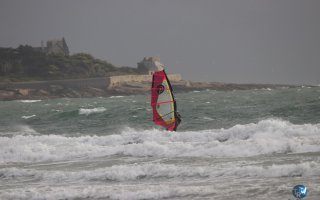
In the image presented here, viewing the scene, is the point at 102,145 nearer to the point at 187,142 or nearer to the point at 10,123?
the point at 187,142

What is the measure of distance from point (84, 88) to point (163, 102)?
80.7m

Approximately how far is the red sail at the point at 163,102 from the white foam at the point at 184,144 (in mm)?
555

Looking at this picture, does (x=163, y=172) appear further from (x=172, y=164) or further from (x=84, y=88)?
(x=84, y=88)

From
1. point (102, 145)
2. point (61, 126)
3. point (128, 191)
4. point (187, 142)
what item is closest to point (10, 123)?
point (61, 126)

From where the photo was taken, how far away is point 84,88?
100 meters

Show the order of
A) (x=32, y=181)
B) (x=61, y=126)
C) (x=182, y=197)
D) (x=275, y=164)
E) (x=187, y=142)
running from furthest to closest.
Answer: (x=61, y=126) < (x=187, y=142) < (x=32, y=181) < (x=275, y=164) < (x=182, y=197)

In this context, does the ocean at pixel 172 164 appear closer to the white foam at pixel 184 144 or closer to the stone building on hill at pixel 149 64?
the white foam at pixel 184 144

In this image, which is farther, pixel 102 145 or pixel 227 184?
pixel 102 145

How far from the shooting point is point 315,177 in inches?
455

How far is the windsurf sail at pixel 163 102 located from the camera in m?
20.2

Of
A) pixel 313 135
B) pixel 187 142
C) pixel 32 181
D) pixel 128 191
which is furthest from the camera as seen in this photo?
pixel 187 142

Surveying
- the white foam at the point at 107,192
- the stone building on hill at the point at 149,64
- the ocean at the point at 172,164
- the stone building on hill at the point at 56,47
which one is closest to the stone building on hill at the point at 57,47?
the stone building on hill at the point at 56,47

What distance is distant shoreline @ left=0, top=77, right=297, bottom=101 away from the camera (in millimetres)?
95688

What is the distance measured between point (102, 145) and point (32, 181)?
20.2 ft
